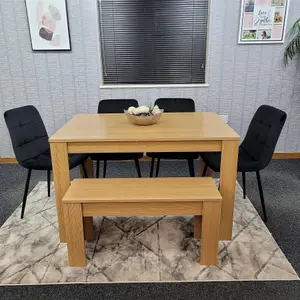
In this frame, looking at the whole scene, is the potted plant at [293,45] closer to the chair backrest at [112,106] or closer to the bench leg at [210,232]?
the chair backrest at [112,106]

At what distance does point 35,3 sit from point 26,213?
7.10 feet

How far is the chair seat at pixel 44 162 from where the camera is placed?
215 centimetres

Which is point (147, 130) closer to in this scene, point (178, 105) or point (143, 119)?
point (143, 119)

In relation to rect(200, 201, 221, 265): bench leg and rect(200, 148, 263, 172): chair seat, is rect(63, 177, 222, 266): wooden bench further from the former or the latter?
rect(200, 148, 263, 172): chair seat

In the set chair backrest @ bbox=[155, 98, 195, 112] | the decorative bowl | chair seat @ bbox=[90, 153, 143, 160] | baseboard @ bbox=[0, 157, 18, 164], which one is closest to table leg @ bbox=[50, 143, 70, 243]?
the decorative bowl

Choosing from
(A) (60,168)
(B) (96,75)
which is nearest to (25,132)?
(A) (60,168)

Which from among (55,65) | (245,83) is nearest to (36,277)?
(55,65)

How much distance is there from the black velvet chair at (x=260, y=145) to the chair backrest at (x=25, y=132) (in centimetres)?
139

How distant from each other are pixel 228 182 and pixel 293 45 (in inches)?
80.6

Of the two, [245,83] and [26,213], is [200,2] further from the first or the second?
[26,213]

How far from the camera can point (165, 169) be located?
10.7 ft

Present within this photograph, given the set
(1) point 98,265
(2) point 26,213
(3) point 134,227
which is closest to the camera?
A: (1) point 98,265

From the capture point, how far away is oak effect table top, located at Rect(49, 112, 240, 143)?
175 centimetres

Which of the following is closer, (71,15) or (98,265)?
(98,265)
